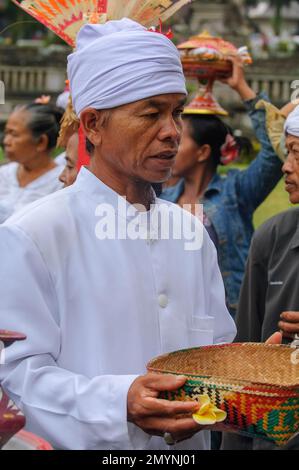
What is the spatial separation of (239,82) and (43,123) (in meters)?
1.80

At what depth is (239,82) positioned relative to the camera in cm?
539

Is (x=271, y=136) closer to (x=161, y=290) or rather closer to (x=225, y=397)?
(x=161, y=290)

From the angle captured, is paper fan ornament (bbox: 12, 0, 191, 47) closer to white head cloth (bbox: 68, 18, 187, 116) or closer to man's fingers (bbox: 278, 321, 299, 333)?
white head cloth (bbox: 68, 18, 187, 116)

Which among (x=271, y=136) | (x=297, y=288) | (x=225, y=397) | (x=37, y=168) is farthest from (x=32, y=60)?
(x=225, y=397)

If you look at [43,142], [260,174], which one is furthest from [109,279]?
[43,142]

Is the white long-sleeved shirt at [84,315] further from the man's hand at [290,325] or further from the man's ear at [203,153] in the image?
the man's ear at [203,153]

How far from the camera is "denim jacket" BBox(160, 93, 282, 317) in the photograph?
509cm

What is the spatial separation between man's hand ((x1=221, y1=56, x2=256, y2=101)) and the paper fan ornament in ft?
6.72

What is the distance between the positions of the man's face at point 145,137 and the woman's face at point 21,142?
4.04 meters

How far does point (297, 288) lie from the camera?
3.82 metres

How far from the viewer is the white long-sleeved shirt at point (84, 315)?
2.51m

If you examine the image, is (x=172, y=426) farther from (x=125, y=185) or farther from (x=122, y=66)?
(x=122, y=66)

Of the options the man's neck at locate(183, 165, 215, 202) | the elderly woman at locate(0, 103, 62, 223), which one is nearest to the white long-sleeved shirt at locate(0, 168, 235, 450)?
the man's neck at locate(183, 165, 215, 202)

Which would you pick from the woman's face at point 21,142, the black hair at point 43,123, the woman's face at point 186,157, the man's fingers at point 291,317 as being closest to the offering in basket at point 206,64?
the woman's face at point 186,157
